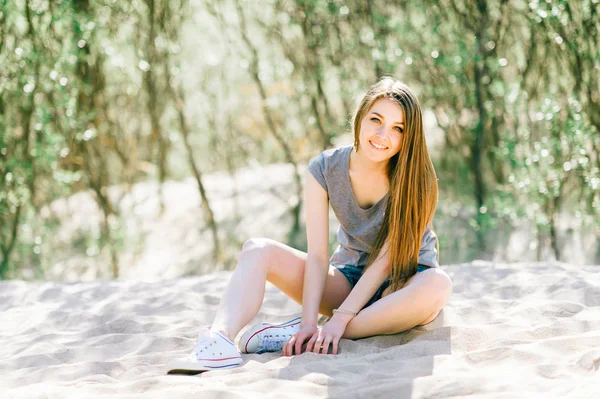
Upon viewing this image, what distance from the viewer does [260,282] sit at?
2.33m

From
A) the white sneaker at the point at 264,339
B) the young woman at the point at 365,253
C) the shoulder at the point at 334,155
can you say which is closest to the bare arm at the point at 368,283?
the young woman at the point at 365,253

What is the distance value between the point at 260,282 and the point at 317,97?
10.6 ft

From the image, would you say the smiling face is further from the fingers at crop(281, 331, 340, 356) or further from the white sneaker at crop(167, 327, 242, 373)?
the white sneaker at crop(167, 327, 242, 373)

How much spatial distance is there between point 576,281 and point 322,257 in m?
1.17

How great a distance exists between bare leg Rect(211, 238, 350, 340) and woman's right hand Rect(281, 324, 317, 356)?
0.52ft

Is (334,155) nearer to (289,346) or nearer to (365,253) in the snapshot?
(365,253)

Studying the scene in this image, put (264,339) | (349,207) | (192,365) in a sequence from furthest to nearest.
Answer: (349,207), (264,339), (192,365)

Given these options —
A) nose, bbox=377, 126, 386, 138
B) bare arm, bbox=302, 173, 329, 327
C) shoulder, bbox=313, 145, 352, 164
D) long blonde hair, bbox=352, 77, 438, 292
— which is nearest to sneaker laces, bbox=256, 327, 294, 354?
bare arm, bbox=302, 173, 329, 327

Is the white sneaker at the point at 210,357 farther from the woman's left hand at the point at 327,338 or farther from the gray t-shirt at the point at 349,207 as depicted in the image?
the gray t-shirt at the point at 349,207

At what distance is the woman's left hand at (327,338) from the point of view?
7.22 feet

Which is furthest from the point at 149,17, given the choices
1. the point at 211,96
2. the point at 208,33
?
the point at 211,96

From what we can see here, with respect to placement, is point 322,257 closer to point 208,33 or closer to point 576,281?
point 576,281

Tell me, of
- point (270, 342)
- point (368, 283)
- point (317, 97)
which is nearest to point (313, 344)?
point (270, 342)

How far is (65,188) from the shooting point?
4859 millimetres
